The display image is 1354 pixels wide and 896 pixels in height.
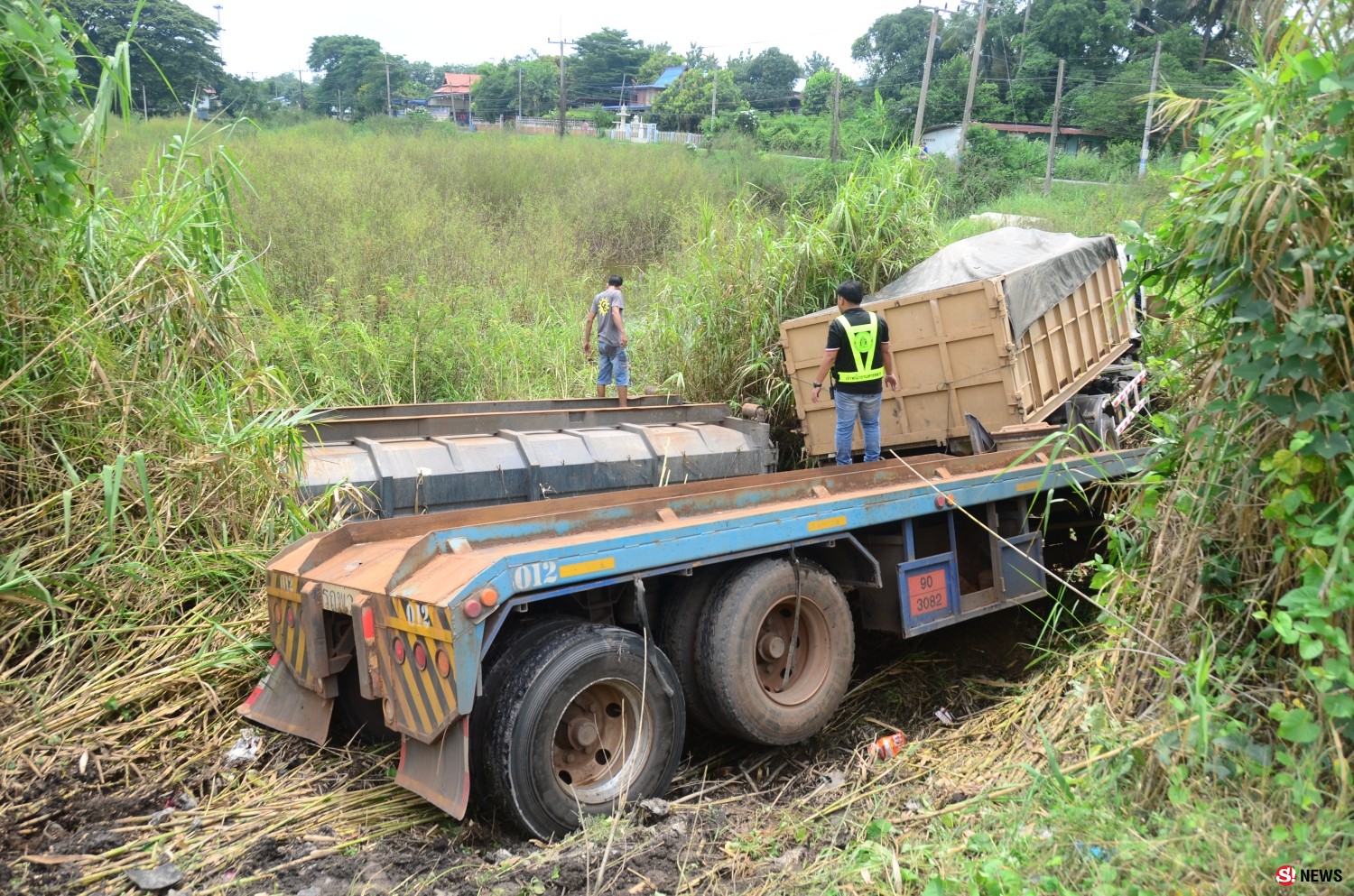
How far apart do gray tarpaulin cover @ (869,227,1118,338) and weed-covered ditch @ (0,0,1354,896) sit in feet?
8.79

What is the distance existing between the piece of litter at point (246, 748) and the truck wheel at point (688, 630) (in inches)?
69.6

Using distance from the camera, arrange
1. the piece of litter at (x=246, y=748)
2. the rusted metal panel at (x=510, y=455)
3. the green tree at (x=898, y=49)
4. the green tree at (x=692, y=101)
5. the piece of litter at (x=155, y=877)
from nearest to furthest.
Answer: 1. the piece of litter at (x=155, y=877)
2. the piece of litter at (x=246, y=748)
3. the rusted metal panel at (x=510, y=455)
4. the green tree at (x=692, y=101)
5. the green tree at (x=898, y=49)

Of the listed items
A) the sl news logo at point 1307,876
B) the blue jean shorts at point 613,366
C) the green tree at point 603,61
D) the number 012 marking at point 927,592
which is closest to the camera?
the sl news logo at point 1307,876

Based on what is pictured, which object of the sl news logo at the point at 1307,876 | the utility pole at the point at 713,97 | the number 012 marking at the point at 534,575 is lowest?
the sl news logo at the point at 1307,876

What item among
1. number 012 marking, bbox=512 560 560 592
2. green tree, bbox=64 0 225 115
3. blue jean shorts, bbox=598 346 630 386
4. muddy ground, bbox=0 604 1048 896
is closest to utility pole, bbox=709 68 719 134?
green tree, bbox=64 0 225 115

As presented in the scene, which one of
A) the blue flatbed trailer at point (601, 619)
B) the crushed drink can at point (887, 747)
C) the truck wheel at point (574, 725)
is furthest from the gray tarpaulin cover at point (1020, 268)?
the truck wheel at point (574, 725)

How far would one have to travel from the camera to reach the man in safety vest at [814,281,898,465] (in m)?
7.89

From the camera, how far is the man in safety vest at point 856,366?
7.89 metres

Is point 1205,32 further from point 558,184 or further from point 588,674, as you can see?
point 588,674

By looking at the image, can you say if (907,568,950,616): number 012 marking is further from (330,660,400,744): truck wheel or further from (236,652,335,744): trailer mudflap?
(236,652,335,744): trailer mudflap

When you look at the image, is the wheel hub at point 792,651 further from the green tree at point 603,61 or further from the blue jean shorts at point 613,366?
the green tree at point 603,61

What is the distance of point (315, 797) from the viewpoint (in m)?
4.06

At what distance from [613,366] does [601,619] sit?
7.50 meters

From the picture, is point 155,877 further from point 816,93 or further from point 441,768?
point 816,93
